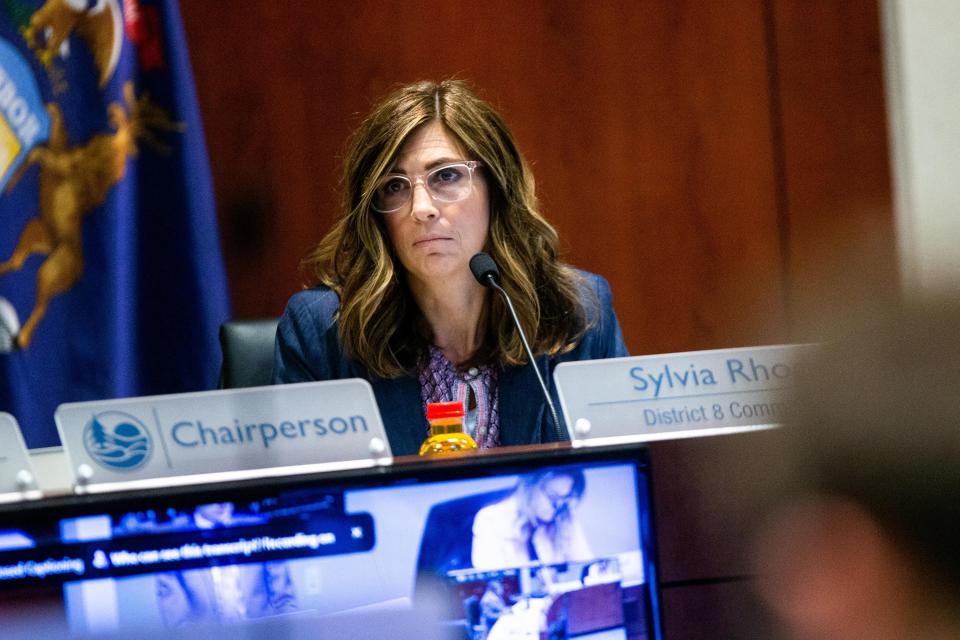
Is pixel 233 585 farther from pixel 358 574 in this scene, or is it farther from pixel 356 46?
pixel 356 46

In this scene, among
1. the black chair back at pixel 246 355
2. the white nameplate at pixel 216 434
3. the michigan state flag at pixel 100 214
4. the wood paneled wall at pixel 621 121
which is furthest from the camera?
the wood paneled wall at pixel 621 121

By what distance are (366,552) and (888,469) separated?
612mm

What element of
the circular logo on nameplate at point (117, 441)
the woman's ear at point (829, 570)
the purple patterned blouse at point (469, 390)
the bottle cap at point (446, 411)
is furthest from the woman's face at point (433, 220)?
the woman's ear at point (829, 570)

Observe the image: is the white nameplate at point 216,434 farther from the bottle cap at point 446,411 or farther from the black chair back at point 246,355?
the black chair back at point 246,355

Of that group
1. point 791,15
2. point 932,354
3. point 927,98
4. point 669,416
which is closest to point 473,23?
point 791,15

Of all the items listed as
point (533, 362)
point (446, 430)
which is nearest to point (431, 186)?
point (533, 362)

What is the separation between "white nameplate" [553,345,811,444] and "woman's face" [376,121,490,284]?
0.80m

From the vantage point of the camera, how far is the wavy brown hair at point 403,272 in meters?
1.86

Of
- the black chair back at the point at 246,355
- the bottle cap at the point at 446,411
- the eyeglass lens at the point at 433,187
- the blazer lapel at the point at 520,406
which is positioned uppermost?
the eyeglass lens at the point at 433,187

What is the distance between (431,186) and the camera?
1898 mm

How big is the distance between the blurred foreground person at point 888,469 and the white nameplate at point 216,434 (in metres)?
0.64

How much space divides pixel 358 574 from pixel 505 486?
0.14 m

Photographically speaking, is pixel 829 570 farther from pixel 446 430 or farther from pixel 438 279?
pixel 438 279

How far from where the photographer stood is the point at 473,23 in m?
2.81
